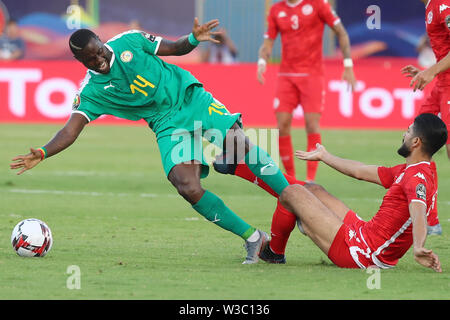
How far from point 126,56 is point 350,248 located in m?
2.41

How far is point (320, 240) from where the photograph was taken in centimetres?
662

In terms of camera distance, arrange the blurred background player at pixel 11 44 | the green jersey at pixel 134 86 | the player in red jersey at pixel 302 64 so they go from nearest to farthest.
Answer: the green jersey at pixel 134 86
the player in red jersey at pixel 302 64
the blurred background player at pixel 11 44

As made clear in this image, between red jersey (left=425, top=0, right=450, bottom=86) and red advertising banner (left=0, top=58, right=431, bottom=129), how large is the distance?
11.4 meters

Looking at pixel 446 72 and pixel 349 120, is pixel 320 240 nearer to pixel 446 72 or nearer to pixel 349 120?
pixel 446 72

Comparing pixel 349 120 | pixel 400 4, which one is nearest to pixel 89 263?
pixel 349 120

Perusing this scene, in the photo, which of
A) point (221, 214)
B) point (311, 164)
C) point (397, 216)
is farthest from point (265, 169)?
point (311, 164)

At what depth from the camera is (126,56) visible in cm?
743

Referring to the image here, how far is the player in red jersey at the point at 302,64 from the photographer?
12.2 metres

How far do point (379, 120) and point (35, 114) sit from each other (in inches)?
301

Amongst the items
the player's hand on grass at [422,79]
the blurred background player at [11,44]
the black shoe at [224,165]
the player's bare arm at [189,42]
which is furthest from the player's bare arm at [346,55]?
the blurred background player at [11,44]

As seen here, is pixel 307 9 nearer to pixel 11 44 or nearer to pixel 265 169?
pixel 265 169

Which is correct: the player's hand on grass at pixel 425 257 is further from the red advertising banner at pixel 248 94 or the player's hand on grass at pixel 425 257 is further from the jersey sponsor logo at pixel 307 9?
the red advertising banner at pixel 248 94

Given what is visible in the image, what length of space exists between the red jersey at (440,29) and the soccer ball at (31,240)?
3773mm

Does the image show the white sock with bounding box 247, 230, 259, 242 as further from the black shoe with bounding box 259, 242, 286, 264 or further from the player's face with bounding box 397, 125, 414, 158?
the player's face with bounding box 397, 125, 414, 158
